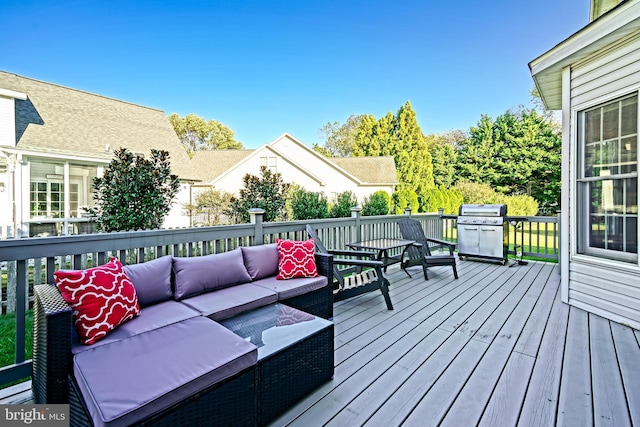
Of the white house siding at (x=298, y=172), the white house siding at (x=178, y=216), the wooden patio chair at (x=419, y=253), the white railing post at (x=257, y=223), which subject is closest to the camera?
the white railing post at (x=257, y=223)

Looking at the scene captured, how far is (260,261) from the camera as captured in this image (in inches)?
131

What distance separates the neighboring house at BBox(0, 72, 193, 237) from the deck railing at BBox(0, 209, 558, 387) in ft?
18.5

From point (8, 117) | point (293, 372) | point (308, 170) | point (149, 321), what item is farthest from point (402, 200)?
point (8, 117)

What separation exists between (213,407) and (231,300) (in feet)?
3.73

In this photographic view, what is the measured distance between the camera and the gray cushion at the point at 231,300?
7.87 feet

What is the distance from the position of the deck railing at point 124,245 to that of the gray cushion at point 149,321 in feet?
2.33

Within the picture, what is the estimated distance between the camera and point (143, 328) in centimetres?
203

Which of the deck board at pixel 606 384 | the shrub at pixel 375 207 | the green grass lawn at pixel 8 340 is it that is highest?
the shrub at pixel 375 207

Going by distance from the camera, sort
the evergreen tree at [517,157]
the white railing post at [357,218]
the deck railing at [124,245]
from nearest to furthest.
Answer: the deck railing at [124,245] < the white railing post at [357,218] < the evergreen tree at [517,157]

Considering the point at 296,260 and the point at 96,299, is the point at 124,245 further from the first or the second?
the point at 296,260

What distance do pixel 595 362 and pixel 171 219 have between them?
1207 centimetres

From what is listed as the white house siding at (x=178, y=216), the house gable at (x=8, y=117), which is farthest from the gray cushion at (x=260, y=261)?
the house gable at (x=8, y=117)

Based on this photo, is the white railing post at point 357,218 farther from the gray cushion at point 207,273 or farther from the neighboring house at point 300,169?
the neighboring house at point 300,169

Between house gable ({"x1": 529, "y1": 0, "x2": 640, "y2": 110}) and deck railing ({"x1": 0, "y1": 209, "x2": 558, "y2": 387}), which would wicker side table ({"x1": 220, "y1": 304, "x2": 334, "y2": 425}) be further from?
house gable ({"x1": 529, "y1": 0, "x2": 640, "y2": 110})
